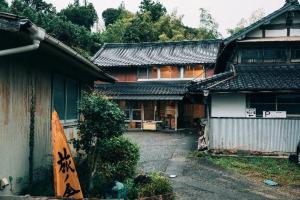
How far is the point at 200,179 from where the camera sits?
10.3 metres

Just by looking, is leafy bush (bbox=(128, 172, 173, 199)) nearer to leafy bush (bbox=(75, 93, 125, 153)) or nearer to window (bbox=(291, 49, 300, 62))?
leafy bush (bbox=(75, 93, 125, 153))

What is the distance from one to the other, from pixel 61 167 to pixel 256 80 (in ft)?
36.6

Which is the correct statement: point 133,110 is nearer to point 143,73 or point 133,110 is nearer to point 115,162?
point 143,73

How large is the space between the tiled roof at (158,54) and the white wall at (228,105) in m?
13.4

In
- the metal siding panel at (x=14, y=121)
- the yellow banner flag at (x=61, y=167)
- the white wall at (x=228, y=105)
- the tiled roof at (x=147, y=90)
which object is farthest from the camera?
the tiled roof at (x=147, y=90)

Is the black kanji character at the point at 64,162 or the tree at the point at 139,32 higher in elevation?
the tree at the point at 139,32

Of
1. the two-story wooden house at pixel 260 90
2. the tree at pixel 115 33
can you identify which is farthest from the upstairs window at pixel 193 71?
the tree at pixel 115 33

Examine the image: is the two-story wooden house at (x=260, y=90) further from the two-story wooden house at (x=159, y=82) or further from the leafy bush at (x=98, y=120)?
the two-story wooden house at (x=159, y=82)

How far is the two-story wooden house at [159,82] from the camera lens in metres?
27.0

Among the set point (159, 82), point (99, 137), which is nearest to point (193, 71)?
point (159, 82)

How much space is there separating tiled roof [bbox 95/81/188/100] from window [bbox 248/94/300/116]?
10621 mm

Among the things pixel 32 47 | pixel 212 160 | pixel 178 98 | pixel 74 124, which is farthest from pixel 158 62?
pixel 32 47

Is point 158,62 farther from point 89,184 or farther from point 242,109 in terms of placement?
point 89,184

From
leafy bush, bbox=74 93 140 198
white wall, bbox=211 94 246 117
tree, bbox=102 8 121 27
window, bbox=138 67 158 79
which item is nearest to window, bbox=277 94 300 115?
white wall, bbox=211 94 246 117
